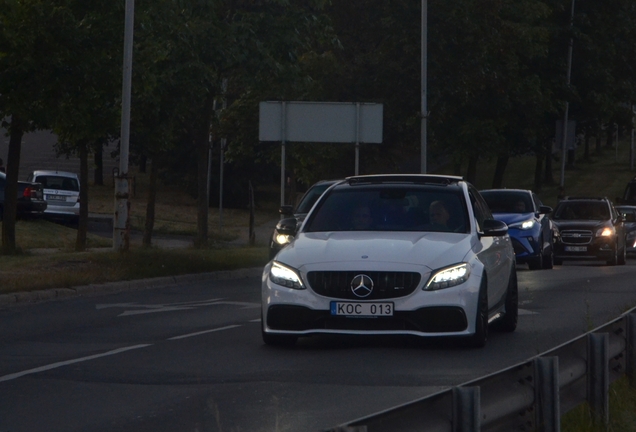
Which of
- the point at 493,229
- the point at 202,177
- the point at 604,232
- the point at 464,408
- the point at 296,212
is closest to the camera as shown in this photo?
the point at 464,408

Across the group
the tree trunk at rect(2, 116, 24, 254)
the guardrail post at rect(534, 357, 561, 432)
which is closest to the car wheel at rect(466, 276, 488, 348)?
the guardrail post at rect(534, 357, 561, 432)

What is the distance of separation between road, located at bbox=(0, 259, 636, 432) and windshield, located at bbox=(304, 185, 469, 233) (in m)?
1.09

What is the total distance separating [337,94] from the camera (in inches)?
1715

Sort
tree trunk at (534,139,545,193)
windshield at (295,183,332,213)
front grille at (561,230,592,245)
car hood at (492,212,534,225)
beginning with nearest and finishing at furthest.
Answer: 1. windshield at (295,183,332,213)
2. car hood at (492,212,534,225)
3. front grille at (561,230,592,245)
4. tree trunk at (534,139,545,193)

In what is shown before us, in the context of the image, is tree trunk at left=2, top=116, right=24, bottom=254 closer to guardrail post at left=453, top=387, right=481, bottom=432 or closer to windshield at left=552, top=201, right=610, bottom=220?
windshield at left=552, top=201, right=610, bottom=220

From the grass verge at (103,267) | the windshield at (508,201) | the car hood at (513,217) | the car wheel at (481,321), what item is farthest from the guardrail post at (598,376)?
the windshield at (508,201)

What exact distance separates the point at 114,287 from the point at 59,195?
23957 mm

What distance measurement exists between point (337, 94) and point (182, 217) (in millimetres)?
13187

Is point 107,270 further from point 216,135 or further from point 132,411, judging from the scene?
point 216,135

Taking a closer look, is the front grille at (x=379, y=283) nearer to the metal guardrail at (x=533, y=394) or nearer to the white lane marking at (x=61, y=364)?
the white lane marking at (x=61, y=364)

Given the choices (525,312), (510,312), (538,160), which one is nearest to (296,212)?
(525,312)

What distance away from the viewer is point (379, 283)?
407 inches

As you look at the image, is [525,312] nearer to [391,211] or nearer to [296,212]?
[391,211]

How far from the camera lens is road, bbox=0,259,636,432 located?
305 inches
